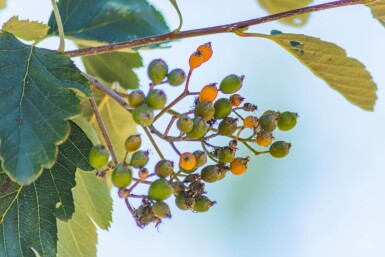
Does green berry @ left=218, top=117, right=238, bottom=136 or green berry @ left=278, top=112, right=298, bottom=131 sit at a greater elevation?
green berry @ left=278, top=112, right=298, bottom=131

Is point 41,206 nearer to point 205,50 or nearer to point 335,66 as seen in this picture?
point 205,50

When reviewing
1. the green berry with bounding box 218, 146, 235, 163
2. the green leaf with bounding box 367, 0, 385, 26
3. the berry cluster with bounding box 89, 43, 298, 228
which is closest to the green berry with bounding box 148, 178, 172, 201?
the berry cluster with bounding box 89, 43, 298, 228

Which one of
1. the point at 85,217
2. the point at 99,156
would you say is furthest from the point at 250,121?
the point at 85,217

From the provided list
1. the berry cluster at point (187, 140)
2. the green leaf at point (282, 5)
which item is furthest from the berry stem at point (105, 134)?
the green leaf at point (282, 5)

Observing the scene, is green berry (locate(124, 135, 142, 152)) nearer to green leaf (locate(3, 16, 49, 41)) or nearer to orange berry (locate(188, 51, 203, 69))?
orange berry (locate(188, 51, 203, 69))

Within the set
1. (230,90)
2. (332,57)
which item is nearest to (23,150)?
(230,90)

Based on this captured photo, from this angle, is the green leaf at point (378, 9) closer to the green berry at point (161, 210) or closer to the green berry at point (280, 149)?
the green berry at point (280, 149)
